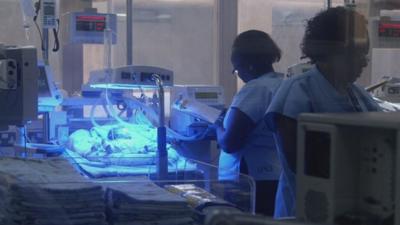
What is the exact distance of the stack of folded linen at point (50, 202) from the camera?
1.33 metres

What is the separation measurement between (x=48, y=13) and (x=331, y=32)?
1.75 m

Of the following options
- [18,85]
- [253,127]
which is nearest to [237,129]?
[253,127]

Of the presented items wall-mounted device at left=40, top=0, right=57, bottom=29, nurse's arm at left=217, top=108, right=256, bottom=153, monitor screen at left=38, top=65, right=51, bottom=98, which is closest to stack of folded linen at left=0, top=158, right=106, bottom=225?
nurse's arm at left=217, top=108, right=256, bottom=153

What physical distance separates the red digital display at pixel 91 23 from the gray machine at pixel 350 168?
2.26 m

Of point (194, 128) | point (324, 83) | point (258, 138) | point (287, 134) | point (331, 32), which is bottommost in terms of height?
point (194, 128)

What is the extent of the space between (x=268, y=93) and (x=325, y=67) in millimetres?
489

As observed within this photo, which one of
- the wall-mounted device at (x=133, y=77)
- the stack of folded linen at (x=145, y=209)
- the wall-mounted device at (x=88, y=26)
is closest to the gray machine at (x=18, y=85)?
the wall-mounted device at (x=133, y=77)

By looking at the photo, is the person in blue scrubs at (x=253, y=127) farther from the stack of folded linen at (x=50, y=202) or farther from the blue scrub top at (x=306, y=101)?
the stack of folded linen at (x=50, y=202)

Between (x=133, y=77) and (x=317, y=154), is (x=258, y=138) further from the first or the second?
(x=317, y=154)

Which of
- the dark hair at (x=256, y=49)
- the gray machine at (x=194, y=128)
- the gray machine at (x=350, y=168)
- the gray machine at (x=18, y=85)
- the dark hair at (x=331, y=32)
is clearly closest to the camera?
the gray machine at (x=350, y=168)

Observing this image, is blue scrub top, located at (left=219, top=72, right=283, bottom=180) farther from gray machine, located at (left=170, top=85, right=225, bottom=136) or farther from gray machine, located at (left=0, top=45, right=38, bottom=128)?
gray machine, located at (left=170, top=85, right=225, bottom=136)

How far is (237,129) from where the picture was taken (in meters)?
2.15

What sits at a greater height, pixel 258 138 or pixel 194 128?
pixel 258 138

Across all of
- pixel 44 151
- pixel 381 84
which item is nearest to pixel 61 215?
pixel 44 151
